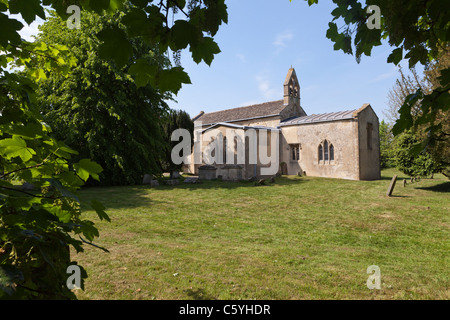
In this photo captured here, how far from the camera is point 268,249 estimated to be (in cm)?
631

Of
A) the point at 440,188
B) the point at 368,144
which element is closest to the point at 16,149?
the point at 440,188

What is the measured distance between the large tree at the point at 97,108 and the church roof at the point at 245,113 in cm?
1520

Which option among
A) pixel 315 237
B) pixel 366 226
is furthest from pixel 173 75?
pixel 366 226

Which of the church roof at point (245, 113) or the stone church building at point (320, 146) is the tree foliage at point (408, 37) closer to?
the stone church building at point (320, 146)

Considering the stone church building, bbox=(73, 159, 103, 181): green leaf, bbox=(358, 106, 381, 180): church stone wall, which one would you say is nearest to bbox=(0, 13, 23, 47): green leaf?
bbox=(73, 159, 103, 181): green leaf

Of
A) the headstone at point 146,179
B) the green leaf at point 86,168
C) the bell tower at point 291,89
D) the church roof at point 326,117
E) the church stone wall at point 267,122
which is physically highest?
the bell tower at point 291,89

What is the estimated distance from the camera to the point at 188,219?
9484mm

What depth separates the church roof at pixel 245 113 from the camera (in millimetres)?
30055

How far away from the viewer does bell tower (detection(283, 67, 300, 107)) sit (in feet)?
96.8

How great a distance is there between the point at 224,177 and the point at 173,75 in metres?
20.2

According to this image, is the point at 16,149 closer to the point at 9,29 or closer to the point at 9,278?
the point at 9,29

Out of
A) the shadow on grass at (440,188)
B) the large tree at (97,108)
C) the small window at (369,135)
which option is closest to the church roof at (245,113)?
the small window at (369,135)

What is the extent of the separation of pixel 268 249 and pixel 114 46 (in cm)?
588
